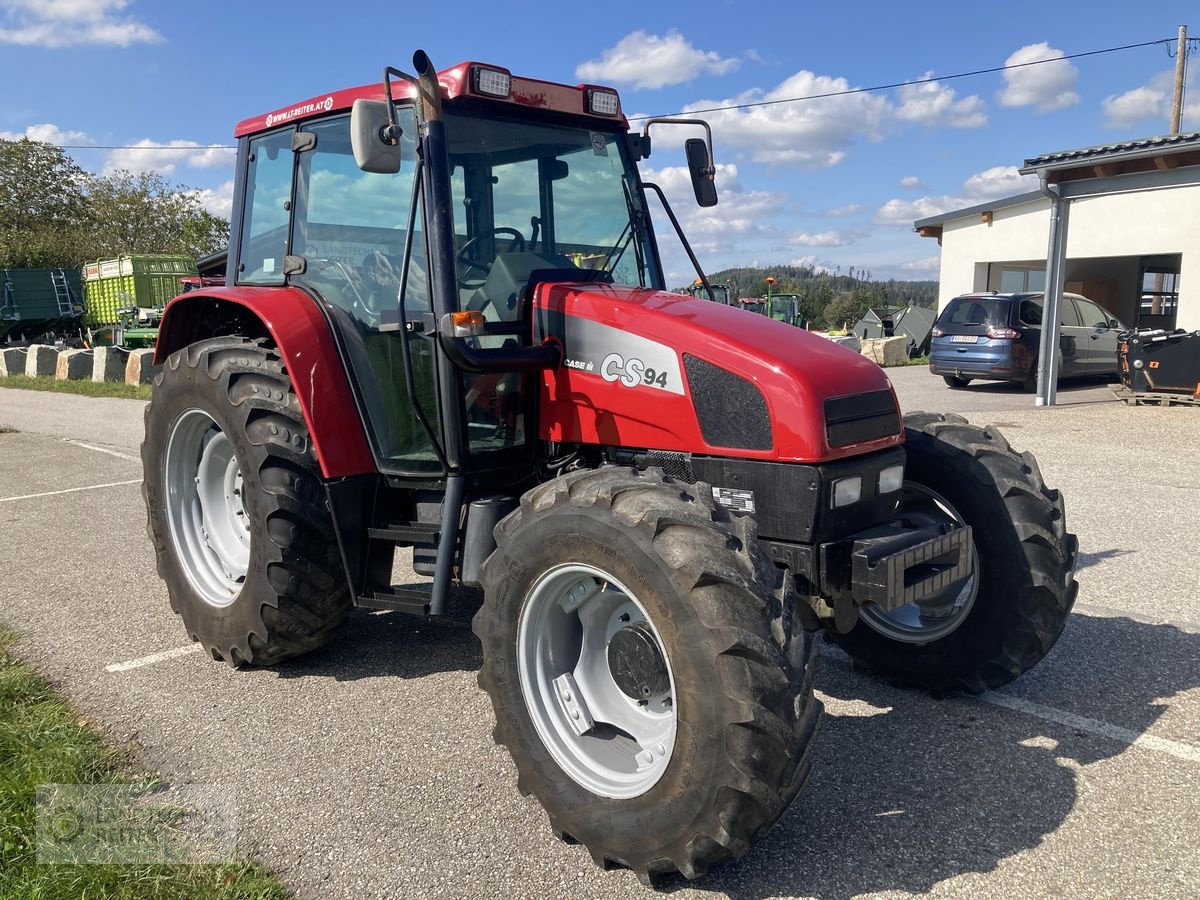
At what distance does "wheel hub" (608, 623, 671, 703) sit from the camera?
9.08 feet

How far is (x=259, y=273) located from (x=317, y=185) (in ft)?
2.13

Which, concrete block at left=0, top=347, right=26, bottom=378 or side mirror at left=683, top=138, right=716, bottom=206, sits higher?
side mirror at left=683, top=138, right=716, bottom=206

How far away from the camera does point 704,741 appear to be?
8.07ft

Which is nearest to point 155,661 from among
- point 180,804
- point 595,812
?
point 180,804

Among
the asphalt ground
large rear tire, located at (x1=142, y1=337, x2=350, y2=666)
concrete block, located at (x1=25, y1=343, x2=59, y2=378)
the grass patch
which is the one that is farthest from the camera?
concrete block, located at (x1=25, y1=343, x2=59, y2=378)

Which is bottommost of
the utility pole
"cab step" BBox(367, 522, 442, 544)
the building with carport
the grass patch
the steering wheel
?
the grass patch

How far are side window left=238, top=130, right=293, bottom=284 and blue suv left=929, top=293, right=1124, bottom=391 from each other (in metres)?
12.9

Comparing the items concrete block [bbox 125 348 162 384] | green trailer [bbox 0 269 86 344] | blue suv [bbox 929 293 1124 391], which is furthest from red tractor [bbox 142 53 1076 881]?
green trailer [bbox 0 269 86 344]

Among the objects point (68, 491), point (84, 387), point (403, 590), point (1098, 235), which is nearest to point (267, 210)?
point (403, 590)

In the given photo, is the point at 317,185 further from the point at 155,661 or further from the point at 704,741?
the point at 704,741

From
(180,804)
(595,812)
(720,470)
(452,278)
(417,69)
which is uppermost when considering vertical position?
(417,69)

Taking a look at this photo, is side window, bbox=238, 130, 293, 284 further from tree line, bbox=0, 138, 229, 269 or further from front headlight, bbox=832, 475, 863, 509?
tree line, bbox=0, 138, 229, 269

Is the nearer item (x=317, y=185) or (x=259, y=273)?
(x=317, y=185)

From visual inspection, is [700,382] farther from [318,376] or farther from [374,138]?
[318,376]
